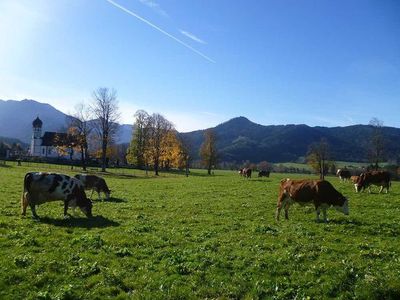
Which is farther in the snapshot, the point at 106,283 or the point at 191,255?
the point at 191,255

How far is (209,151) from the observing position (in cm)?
11550

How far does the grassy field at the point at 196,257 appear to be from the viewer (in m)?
11.9

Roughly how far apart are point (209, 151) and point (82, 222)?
311 ft

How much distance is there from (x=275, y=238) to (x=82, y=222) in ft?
30.9

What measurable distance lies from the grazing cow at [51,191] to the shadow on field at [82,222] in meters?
1.00

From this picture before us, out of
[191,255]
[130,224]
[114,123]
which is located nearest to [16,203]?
[130,224]

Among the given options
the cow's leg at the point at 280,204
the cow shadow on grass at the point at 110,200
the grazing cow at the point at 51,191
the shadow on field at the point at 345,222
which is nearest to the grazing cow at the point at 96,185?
the cow shadow on grass at the point at 110,200

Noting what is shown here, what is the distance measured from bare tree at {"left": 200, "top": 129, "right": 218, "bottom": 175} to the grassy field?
297 feet

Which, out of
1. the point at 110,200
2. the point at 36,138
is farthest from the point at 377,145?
the point at 36,138

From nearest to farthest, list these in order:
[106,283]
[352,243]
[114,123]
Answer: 1. [106,283]
2. [352,243]
3. [114,123]

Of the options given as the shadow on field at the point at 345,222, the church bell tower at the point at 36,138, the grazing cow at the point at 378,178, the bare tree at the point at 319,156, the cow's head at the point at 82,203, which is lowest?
the shadow on field at the point at 345,222

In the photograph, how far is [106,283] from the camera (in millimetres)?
12094

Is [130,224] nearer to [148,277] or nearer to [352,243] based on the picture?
[148,277]

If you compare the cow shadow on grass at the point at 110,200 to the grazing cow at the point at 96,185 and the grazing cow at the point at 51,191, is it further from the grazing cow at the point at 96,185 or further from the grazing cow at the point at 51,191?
the grazing cow at the point at 51,191
